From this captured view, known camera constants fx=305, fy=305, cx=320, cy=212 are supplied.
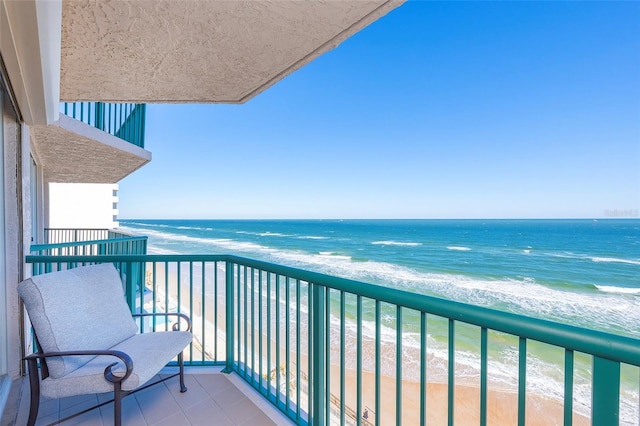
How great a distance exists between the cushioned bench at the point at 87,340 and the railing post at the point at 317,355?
91 centimetres

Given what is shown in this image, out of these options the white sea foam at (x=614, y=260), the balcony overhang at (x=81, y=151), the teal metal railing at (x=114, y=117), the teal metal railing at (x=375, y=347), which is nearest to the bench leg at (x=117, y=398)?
the teal metal railing at (x=375, y=347)

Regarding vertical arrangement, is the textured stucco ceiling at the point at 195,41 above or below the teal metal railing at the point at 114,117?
below

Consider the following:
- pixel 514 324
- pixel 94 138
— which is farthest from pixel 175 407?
pixel 94 138

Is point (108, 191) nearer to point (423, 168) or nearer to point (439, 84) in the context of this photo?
point (439, 84)

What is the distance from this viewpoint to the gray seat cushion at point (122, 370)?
1.62 metres

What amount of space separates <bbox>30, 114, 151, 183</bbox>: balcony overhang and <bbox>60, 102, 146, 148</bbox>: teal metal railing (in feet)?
0.52

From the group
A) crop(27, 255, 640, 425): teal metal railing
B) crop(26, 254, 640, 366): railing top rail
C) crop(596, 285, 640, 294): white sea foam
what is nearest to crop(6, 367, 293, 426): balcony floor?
crop(27, 255, 640, 425): teal metal railing

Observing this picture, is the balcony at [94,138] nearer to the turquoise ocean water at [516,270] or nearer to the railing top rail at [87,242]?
the railing top rail at [87,242]

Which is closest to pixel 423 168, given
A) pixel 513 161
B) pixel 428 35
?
pixel 513 161

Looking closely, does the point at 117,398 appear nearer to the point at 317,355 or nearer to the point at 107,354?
the point at 107,354

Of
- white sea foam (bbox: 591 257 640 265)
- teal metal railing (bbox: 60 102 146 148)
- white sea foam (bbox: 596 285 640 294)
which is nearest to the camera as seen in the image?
teal metal railing (bbox: 60 102 146 148)

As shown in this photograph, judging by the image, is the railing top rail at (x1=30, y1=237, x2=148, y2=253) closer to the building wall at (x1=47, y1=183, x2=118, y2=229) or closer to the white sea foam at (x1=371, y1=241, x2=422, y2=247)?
the building wall at (x1=47, y1=183, x2=118, y2=229)

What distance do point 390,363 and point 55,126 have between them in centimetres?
690

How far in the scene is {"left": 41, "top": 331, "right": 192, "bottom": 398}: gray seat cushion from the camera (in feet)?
5.31
